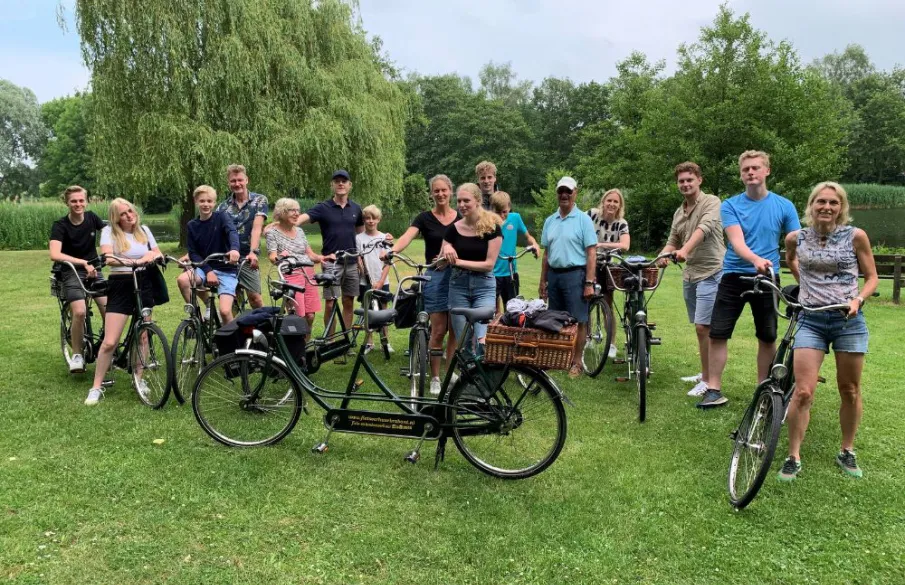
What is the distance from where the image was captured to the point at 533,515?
313cm

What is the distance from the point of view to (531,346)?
130 inches

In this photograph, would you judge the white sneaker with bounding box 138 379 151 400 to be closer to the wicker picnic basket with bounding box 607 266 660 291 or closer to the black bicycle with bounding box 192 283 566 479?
the black bicycle with bounding box 192 283 566 479

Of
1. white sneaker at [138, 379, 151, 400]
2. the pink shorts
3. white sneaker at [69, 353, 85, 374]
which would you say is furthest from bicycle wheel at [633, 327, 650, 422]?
white sneaker at [69, 353, 85, 374]

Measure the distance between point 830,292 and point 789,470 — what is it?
3.43 feet

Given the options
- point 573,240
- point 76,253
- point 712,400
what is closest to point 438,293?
point 573,240

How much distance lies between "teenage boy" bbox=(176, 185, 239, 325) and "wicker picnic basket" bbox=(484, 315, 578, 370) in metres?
2.72

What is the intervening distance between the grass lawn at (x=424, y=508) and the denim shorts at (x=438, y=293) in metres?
1.23

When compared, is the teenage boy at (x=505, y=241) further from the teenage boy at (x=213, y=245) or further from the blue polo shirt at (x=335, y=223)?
the teenage boy at (x=213, y=245)

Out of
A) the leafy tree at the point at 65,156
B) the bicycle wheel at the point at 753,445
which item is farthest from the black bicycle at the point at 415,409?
the leafy tree at the point at 65,156

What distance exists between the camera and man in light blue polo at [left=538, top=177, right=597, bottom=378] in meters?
5.18

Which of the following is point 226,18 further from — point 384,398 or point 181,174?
point 384,398

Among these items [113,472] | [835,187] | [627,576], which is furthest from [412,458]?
[835,187]

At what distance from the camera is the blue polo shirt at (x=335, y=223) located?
5.92m

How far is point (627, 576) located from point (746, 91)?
2472 cm
